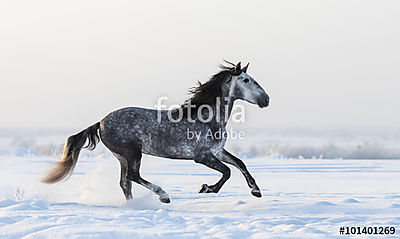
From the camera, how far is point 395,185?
33.0ft

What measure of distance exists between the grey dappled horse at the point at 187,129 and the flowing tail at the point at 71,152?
0.66ft

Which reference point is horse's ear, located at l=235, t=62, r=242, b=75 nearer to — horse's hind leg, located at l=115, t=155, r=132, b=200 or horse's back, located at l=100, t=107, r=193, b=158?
horse's back, located at l=100, t=107, r=193, b=158

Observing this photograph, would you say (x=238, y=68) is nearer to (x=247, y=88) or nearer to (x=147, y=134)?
(x=247, y=88)

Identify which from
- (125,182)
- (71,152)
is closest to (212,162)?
(125,182)

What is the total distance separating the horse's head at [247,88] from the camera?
745 cm

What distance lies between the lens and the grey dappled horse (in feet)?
23.8

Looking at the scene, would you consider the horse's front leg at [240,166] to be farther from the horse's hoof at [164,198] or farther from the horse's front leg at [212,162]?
the horse's hoof at [164,198]

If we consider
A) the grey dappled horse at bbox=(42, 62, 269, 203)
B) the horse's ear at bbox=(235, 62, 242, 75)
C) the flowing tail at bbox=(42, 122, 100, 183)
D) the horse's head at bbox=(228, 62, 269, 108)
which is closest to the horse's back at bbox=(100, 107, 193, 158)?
the grey dappled horse at bbox=(42, 62, 269, 203)

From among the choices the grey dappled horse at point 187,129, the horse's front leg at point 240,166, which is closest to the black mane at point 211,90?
the grey dappled horse at point 187,129

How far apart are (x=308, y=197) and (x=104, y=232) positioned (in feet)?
14.1

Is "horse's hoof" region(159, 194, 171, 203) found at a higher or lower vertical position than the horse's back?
lower

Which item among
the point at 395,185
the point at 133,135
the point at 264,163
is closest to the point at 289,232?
the point at 133,135

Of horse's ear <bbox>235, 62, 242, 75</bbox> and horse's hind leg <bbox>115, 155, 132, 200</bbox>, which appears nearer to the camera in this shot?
horse's ear <bbox>235, 62, 242, 75</bbox>

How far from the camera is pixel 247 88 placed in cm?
746
